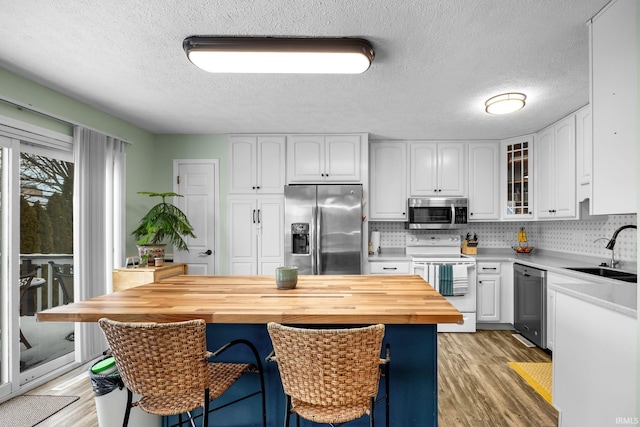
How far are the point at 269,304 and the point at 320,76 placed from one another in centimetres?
174

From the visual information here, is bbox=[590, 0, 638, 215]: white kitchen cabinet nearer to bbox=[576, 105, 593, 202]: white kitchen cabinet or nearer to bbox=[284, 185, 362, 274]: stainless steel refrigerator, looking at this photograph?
bbox=[576, 105, 593, 202]: white kitchen cabinet

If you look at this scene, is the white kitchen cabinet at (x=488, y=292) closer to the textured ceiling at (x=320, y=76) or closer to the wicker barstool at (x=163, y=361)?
the textured ceiling at (x=320, y=76)

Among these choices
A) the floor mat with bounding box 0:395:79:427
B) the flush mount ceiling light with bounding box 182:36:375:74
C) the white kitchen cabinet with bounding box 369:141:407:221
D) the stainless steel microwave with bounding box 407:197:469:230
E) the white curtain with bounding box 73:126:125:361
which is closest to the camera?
the flush mount ceiling light with bounding box 182:36:375:74

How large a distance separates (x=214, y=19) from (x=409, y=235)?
12.2ft

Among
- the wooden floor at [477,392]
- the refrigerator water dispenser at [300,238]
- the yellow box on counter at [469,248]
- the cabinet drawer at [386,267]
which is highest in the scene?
the refrigerator water dispenser at [300,238]

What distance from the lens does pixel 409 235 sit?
15.6ft

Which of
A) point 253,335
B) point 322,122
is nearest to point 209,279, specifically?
point 253,335

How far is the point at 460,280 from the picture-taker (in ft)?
13.1

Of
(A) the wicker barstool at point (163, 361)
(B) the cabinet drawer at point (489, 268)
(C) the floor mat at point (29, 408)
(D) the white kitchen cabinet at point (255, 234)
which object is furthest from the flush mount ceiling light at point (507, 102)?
(C) the floor mat at point (29, 408)

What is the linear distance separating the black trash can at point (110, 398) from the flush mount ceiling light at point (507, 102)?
3327 mm

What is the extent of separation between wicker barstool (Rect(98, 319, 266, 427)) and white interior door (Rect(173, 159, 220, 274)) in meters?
2.94

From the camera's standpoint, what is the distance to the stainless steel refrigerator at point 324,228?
399cm

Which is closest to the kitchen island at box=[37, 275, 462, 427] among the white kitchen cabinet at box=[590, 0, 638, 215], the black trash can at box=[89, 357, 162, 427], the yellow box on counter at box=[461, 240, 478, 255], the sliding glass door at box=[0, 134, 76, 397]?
the black trash can at box=[89, 357, 162, 427]

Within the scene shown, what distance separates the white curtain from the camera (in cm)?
305
